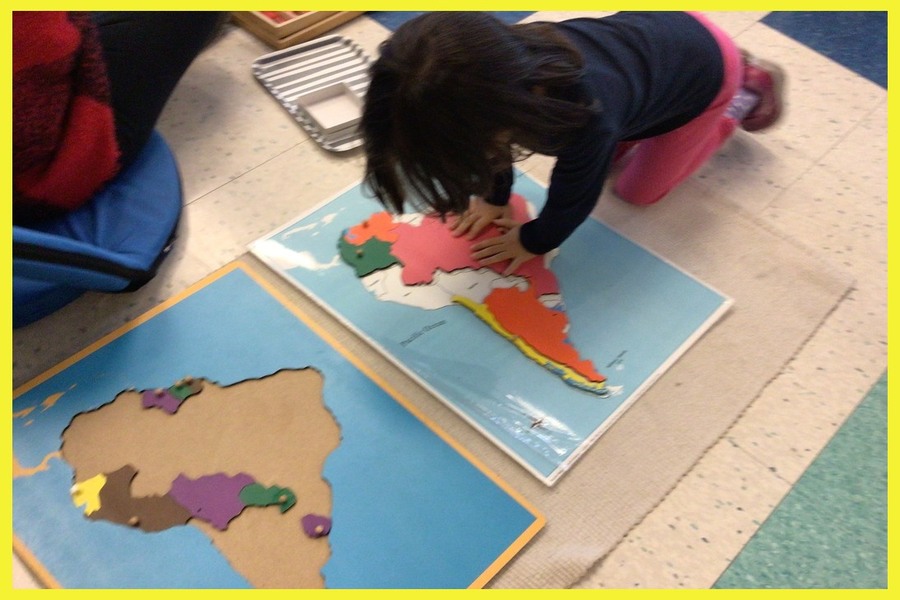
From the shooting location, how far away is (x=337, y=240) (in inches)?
39.1

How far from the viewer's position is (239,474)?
2.63ft

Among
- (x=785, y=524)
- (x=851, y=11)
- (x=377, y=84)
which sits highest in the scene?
(x=377, y=84)

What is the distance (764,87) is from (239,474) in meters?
Answer: 0.98

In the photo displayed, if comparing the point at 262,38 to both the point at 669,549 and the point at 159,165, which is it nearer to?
the point at 159,165

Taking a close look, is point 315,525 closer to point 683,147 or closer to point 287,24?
point 683,147

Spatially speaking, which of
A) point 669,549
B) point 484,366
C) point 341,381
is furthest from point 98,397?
point 669,549

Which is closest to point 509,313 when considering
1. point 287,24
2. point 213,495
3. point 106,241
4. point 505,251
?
point 505,251

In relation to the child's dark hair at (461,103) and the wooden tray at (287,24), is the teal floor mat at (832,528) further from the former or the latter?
the wooden tray at (287,24)

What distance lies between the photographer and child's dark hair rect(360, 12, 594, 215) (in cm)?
64

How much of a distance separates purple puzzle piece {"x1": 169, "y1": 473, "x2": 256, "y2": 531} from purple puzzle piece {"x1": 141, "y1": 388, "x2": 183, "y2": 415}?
0.09 metres

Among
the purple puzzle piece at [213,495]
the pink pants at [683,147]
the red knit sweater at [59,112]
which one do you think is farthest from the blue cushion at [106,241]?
the pink pants at [683,147]

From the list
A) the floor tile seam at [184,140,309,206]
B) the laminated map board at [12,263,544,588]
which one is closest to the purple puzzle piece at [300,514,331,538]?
the laminated map board at [12,263,544,588]

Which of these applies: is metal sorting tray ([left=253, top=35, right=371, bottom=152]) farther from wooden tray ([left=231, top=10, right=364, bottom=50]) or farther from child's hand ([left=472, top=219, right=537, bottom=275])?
child's hand ([left=472, top=219, right=537, bottom=275])

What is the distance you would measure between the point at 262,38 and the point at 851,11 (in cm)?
120
